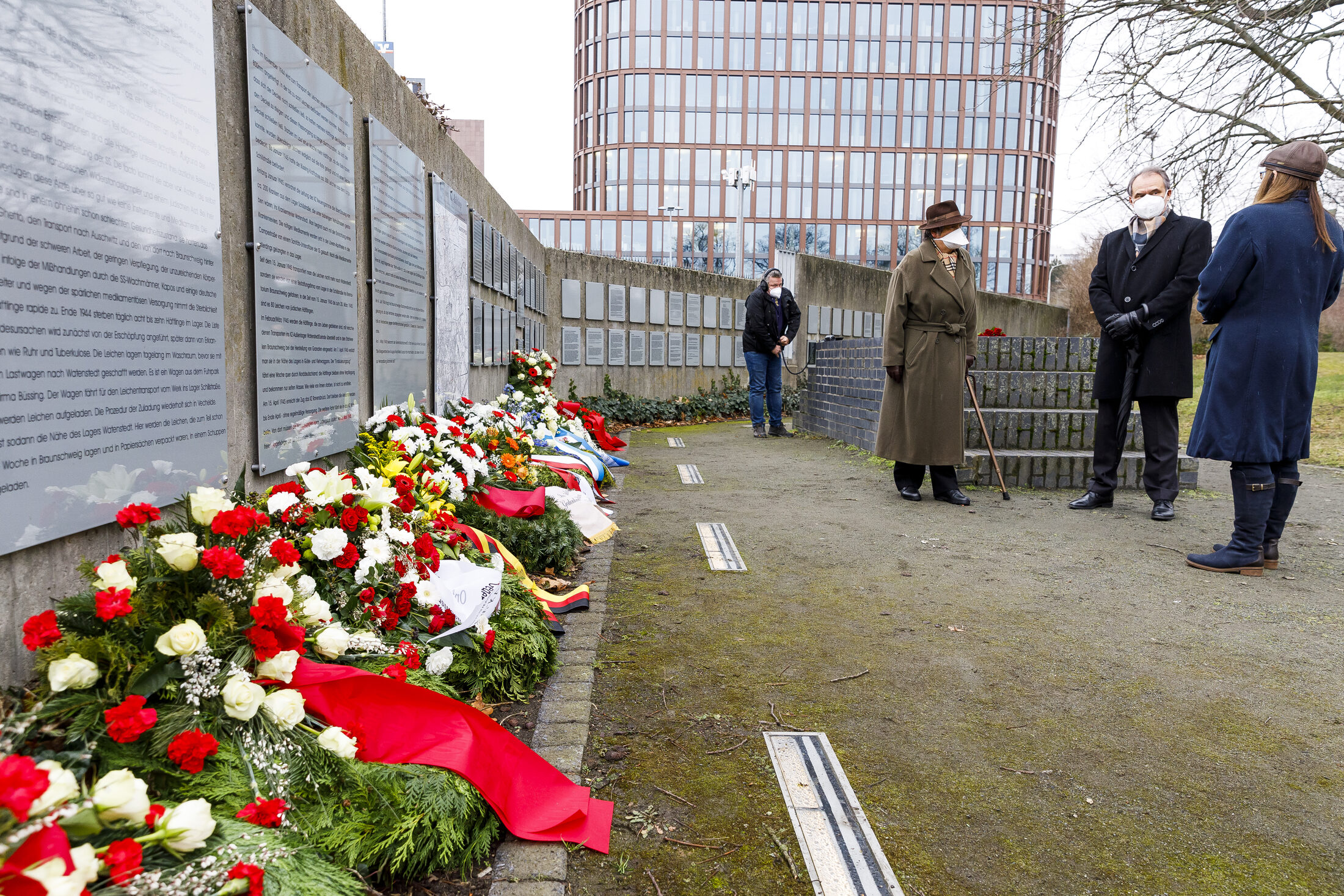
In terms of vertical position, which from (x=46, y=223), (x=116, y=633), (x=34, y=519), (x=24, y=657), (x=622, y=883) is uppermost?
(x=46, y=223)

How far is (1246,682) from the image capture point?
2969mm

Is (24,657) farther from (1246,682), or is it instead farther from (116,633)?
(1246,682)

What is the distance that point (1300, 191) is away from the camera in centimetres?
443

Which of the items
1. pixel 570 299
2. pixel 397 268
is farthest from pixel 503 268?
pixel 570 299

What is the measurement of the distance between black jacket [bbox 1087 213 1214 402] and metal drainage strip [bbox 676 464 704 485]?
3.24 metres

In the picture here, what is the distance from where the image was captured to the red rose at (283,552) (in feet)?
6.27

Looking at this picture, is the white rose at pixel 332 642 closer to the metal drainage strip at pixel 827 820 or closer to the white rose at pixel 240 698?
the white rose at pixel 240 698

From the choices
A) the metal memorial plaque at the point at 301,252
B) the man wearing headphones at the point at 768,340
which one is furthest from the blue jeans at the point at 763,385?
the metal memorial plaque at the point at 301,252

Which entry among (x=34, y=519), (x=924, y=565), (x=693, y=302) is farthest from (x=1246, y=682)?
(x=693, y=302)

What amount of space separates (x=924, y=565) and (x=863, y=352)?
19.0ft

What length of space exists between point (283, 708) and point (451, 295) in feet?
14.7

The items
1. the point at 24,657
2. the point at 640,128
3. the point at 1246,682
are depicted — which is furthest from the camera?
the point at 640,128

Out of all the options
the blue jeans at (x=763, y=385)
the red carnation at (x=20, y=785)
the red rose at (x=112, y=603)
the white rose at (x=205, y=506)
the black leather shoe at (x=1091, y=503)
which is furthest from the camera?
the blue jeans at (x=763, y=385)

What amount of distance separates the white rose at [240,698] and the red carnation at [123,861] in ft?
1.48
